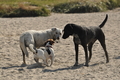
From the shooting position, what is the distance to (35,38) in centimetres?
897

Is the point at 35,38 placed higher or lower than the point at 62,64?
higher

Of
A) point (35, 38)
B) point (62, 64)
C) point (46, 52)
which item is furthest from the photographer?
point (62, 64)

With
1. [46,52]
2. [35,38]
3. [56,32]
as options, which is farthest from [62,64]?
[35,38]

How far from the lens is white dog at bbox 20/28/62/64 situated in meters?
8.74

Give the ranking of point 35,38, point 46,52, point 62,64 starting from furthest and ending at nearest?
1. point 62,64
2. point 35,38
3. point 46,52

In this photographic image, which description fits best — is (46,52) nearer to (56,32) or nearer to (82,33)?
(56,32)

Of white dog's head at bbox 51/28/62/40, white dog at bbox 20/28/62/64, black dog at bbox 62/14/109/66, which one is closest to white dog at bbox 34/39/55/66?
white dog at bbox 20/28/62/64

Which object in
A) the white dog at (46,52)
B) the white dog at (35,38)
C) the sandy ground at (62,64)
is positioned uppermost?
the white dog at (35,38)

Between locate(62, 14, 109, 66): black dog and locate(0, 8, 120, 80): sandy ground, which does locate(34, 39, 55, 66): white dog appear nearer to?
locate(0, 8, 120, 80): sandy ground

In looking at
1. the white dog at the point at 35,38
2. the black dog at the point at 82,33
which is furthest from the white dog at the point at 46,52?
the black dog at the point at 82,33

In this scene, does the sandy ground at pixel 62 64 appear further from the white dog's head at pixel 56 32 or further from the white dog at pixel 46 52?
the white dog's head at pixel 56 32

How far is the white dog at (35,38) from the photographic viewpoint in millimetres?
8742

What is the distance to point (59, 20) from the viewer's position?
17.8 m

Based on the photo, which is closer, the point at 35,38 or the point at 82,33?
the point at 82,33
